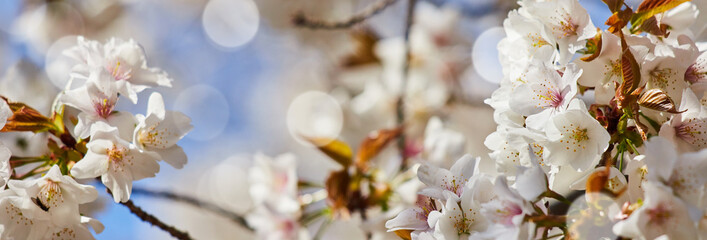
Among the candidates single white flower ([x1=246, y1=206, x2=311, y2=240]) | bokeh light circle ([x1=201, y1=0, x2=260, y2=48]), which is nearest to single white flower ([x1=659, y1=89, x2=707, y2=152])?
single white flower ([x1=246, y1=206, x2=311, y2=240])

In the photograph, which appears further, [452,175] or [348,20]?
[348,20]

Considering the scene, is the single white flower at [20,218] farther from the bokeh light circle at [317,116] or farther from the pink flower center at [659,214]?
the pink flower center at [659,214]

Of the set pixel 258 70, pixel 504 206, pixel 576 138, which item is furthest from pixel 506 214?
pixel 258 70

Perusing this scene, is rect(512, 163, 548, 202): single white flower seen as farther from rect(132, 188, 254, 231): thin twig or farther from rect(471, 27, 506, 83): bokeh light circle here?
rect(471, 27, 506, 83): bokeh light circle

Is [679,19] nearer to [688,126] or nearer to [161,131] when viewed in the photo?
[688,126]

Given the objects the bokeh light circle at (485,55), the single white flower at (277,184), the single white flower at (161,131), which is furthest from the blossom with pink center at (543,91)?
the bokeh light circle at (485,55)

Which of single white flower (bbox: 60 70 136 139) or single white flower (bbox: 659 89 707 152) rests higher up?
single white flower (bbox: 60 70 136 139)

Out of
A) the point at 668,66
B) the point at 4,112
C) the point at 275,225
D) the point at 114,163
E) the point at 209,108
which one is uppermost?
the point at 209,108
